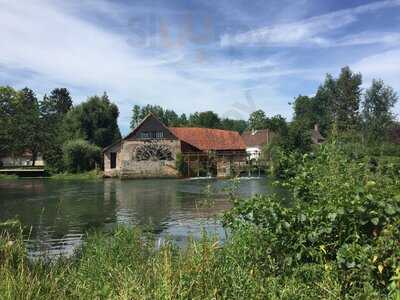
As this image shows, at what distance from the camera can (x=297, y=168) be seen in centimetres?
639

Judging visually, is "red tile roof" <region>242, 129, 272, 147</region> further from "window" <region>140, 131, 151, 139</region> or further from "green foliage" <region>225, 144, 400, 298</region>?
"green foliage" <region>225, 144, 400, 298</region>

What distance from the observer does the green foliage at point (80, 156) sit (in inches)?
2411

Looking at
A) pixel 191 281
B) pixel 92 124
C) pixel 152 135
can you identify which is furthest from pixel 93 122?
pixel 191 281

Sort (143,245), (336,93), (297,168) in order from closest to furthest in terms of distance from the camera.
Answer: (297,168) < (143,245) < (336,93)

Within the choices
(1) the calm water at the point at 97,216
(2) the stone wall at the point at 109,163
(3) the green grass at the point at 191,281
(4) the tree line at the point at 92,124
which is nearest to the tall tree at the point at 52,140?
(4) the tree line at the point at 92,124

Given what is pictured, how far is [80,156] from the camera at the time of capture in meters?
62.0

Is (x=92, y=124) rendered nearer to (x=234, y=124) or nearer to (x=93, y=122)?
(x=93, y=122)

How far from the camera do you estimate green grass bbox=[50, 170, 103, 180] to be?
5719 centimetres

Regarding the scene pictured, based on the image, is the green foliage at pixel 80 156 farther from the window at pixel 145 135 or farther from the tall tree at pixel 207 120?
the tall tree at pixel 207 120

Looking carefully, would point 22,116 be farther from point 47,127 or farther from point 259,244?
point 259,244

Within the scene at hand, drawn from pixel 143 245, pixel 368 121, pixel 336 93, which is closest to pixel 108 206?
pixel 143 245

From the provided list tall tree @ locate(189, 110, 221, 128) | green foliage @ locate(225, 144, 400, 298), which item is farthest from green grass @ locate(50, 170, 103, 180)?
green foliage @ locate(225, 144, 400, 298)

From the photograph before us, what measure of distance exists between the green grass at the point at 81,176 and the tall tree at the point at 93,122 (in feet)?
28.5

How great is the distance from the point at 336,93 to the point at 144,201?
215ft
